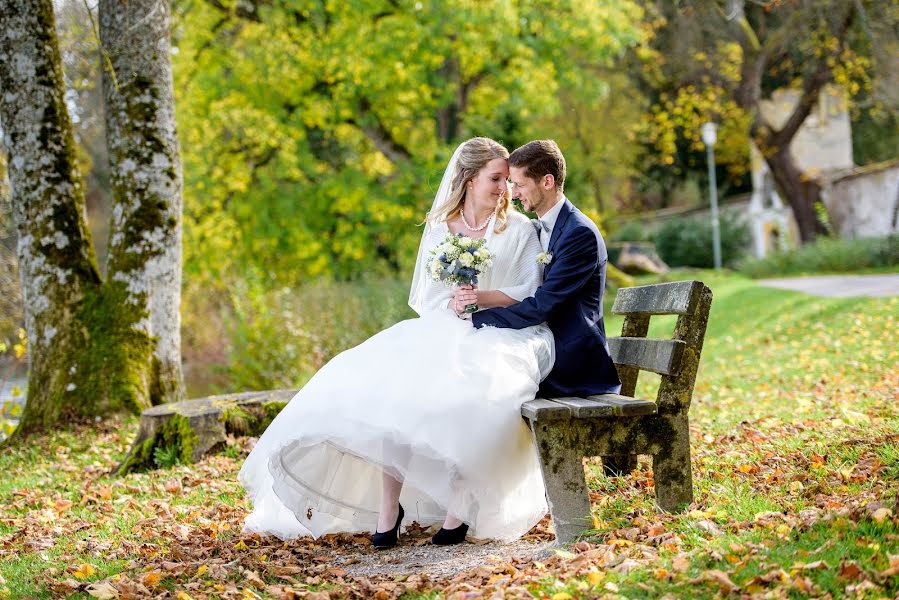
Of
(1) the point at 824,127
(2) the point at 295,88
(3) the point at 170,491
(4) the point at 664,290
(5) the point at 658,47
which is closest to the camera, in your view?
(4) the point at 664,290

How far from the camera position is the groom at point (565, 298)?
482 cm

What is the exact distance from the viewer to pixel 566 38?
65.6 ft

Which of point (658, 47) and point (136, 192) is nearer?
point (136, 192)

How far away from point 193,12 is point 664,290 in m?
18.7

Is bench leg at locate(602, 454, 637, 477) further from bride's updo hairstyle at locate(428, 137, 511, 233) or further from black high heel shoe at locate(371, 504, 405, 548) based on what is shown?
bride's updo hairstyle at locate(428, 137, 511, 233)

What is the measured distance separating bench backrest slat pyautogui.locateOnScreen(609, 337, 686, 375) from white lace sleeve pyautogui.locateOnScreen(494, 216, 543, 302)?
0.67 metres

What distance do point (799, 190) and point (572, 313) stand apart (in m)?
25.0

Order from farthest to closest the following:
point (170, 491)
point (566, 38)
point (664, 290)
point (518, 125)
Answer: point (566, 38)
point (518, 125)
point (170, 491)
point (664, 290)

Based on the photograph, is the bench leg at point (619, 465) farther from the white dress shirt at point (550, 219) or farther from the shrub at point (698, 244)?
the shrub at point (698, 244)

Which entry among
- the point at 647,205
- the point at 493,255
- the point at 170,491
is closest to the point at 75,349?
the point at 170,491

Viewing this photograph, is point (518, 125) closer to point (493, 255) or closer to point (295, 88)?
point (295, 88)

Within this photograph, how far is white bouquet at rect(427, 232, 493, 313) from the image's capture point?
4898 mm

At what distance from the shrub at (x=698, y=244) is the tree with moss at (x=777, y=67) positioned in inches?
194

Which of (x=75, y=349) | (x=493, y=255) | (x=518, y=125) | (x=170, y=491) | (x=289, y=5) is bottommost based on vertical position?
(x=170, y=491)
